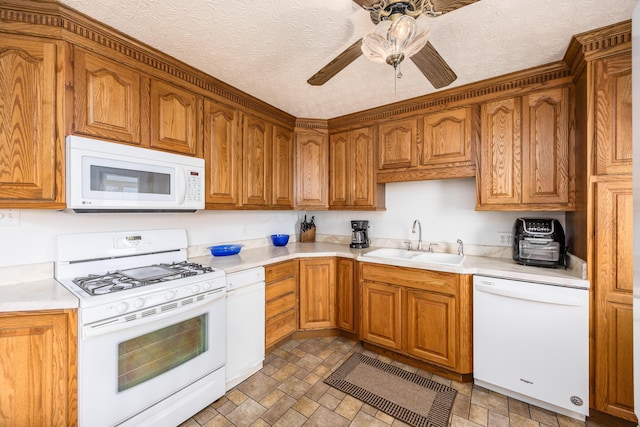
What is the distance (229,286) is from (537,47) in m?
2.62

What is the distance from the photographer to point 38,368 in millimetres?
1241

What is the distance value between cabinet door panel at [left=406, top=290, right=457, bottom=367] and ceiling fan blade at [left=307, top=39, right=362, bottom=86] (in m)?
1.76

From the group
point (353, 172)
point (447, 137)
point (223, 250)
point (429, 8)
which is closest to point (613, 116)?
point (447, 137)

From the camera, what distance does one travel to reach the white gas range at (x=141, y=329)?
1293 mm

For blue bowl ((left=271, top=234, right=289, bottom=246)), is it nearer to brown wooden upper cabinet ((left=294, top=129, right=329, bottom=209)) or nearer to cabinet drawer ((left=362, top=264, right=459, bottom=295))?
brown wooden upper cabinet ((left=294, top=129, right=329, bottom=209))

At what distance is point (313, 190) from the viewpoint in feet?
10.1

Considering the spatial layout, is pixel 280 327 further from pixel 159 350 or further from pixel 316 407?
pixel 159 350

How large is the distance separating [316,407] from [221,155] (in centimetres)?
203

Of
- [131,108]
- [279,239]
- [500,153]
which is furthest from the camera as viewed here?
[279,239]

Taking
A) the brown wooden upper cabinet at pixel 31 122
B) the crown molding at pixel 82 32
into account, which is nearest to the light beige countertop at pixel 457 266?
the brown wooden upper cabinet at pixel 31 122

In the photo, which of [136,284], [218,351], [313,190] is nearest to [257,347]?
[218,351]

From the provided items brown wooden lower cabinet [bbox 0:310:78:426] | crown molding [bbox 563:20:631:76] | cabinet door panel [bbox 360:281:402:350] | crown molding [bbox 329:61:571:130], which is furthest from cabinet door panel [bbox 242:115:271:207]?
crown molding [bbox 563:20:631:76]

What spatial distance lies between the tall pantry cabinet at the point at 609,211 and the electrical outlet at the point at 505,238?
0.66m

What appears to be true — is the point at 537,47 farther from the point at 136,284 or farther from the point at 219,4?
the point at 136,284
